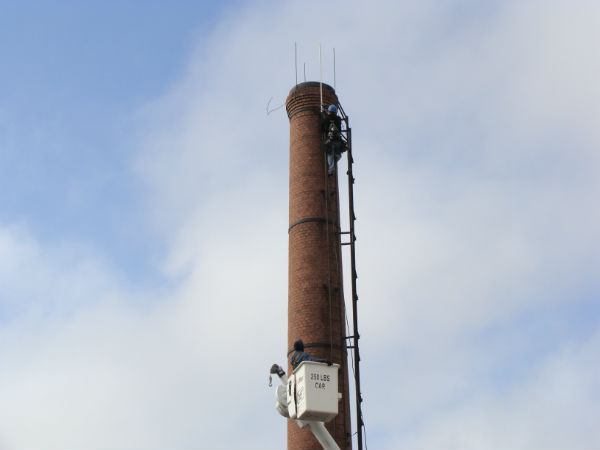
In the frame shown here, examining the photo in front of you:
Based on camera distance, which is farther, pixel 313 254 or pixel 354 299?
pixel 313 254

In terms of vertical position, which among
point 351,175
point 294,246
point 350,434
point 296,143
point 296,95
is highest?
point 296,95

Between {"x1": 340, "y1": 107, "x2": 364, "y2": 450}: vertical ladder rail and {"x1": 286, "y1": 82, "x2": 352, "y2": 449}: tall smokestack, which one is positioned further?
{"x1": 286, "y1": 82, "x2": 352, "y2": 449}: tall smokestack

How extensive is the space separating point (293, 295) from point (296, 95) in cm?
494

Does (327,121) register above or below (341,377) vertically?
above

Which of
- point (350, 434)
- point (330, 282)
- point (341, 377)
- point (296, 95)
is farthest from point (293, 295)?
point (296, 95)

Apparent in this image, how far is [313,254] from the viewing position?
16.8 meters

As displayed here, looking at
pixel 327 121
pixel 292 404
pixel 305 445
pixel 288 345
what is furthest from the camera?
pixel 327 121

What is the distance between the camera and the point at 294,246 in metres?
17.1

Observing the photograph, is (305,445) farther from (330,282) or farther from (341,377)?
(330,282)

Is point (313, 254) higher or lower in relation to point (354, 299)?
higher

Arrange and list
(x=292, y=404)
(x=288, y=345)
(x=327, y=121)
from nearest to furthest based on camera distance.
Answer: (x=292, y=404)
(x=288, y=345)
(x=327, y=121)

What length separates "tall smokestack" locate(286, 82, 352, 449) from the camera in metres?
15.8

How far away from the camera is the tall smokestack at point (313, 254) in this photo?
15.8 meters

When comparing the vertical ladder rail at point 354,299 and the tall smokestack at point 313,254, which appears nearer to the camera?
the vertical ladder rail at point 354,299
